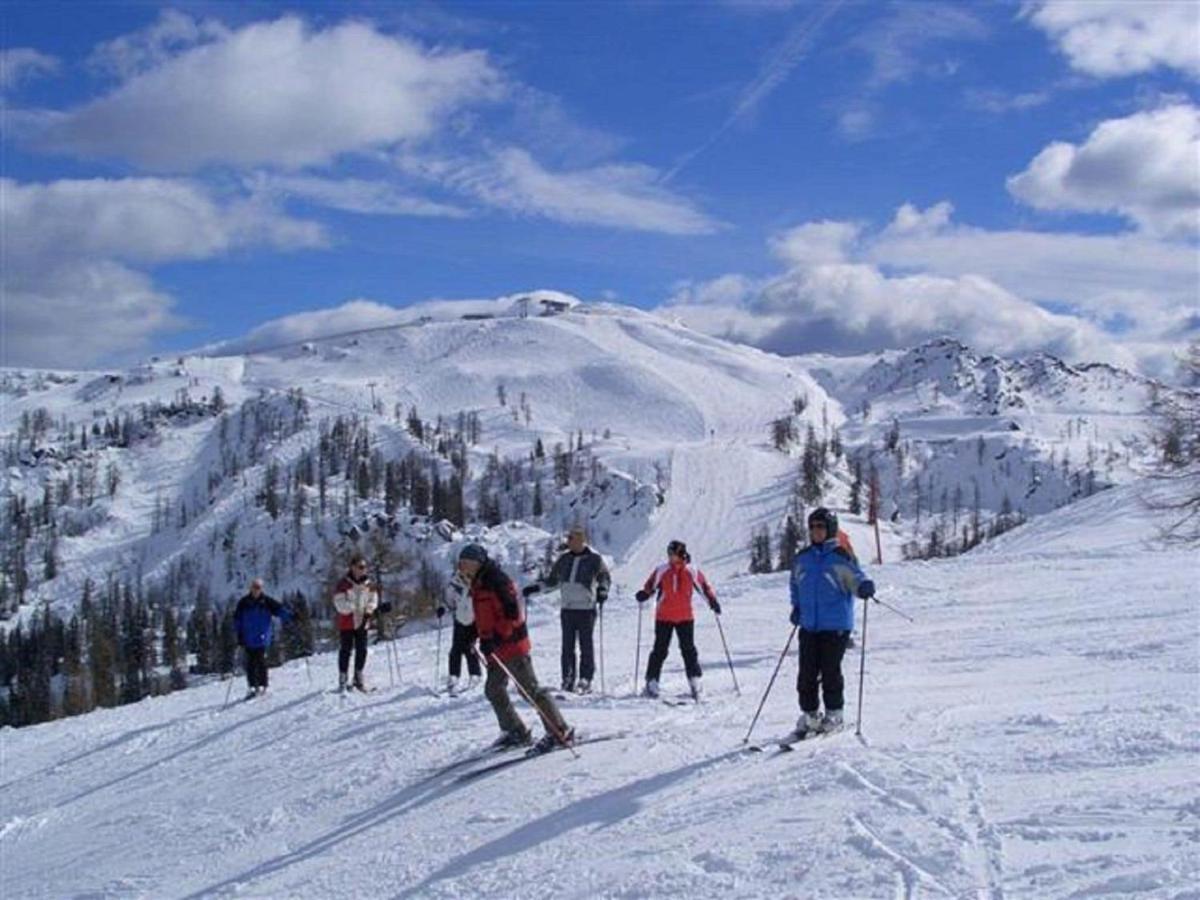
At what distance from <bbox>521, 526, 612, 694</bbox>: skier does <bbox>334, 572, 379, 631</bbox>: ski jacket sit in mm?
4570

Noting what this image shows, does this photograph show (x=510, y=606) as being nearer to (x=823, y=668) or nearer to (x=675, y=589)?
(x=823, y=668)

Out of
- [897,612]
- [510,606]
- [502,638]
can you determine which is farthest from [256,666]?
[897,612]

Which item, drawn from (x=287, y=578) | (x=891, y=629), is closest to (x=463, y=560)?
(x=891, y=629)

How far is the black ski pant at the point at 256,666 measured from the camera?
69.5ft

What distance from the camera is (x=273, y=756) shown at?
50.3ft

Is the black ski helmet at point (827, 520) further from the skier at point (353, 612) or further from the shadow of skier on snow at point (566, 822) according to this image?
the skier at point (353, 612)

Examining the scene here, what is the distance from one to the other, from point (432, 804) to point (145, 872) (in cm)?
305

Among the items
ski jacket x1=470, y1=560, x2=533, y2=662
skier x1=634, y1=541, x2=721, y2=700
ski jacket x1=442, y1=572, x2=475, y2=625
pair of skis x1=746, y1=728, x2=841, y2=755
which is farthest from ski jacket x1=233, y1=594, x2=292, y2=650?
pair of skis x1=746, y1=728, x2=841, y2=755

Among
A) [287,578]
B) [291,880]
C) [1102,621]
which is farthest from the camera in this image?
[287,578]

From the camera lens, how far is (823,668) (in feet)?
36.8

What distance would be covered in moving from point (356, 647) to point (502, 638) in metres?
8.18

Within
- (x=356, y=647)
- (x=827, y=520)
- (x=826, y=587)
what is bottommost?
(x=356, y=647)

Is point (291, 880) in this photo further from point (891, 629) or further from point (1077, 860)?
point (891, 629)

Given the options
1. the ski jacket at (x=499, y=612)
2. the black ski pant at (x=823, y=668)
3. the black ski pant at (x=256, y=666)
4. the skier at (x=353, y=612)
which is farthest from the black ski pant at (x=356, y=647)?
the black ski pant at (x=823, y=668)
